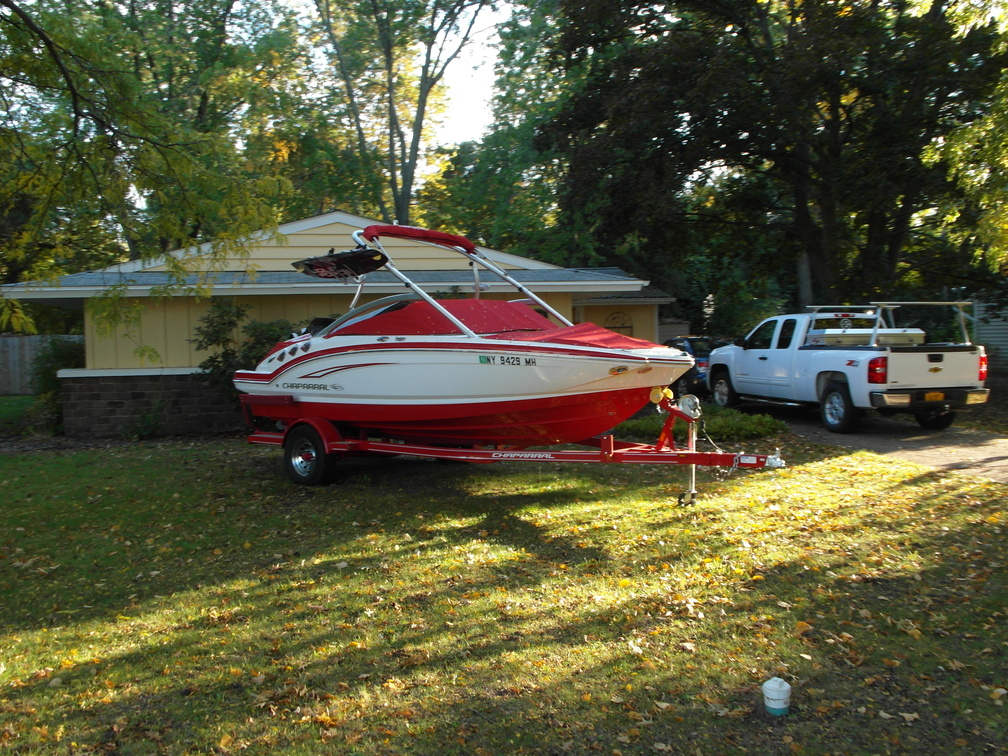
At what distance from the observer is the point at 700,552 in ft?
21.5

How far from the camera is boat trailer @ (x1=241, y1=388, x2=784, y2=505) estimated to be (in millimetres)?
7203

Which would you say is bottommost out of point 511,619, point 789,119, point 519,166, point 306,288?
point 511,619

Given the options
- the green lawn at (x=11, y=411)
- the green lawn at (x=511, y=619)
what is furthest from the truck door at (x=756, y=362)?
the green lawn at (x=11, y=411)

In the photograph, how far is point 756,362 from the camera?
14.9 metres

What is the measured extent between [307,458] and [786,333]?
28.9 feet

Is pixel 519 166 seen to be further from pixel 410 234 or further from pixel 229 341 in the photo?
pixel 410 234

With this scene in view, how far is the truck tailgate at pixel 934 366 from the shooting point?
39.1 ft

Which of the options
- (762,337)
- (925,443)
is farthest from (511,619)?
(762,337)

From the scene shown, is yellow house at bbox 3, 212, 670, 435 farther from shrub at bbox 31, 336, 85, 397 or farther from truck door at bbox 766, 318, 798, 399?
truck door at bbox 766, 318, 798, 399

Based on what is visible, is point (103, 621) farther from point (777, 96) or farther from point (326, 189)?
point (326, 189)

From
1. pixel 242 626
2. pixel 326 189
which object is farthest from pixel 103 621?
pixel 326 189

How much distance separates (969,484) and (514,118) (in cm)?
2491

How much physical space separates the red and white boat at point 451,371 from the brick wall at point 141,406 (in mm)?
4835

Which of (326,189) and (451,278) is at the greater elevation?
(326,189)
